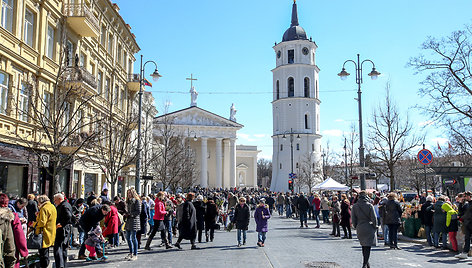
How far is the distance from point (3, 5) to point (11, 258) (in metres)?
12.5

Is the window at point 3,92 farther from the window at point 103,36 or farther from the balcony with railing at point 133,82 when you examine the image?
the balcony with railing at point 133,82

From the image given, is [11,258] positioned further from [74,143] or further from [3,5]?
[74,143]

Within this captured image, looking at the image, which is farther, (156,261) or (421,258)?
(421,258)

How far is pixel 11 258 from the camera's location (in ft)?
20.6

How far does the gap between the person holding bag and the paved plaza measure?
6.40ft

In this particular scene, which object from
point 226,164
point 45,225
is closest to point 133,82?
point 45,225

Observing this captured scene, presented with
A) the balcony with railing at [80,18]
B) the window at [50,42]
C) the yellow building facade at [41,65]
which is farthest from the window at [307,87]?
the window at [50,42]

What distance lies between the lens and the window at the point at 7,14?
1556cm

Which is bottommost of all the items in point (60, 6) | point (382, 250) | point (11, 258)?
point (382, 250)

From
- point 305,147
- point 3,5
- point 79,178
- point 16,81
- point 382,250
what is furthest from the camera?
point 305,147

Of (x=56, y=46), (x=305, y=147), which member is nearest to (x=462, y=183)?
(x=56, y=46)

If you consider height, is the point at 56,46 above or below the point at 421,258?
above

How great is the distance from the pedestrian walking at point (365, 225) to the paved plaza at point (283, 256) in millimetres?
944

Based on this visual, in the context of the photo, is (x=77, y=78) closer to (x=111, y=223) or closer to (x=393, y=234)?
(x=111, y=223)
